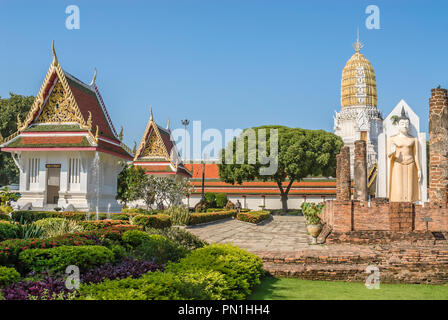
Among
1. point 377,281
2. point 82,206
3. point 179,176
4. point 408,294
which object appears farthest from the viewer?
point 179,176

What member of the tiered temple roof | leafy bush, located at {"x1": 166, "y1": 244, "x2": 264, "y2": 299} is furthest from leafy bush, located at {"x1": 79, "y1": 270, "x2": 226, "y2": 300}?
the tiered temple roof

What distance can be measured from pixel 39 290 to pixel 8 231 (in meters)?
4.54

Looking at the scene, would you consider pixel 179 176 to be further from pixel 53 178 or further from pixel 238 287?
pixel 238 287

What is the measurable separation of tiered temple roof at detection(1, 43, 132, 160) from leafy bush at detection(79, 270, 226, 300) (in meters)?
18.7

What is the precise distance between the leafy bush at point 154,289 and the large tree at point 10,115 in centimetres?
3793

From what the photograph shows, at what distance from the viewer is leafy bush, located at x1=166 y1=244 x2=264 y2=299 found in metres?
6.83

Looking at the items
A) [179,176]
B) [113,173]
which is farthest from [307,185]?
[113,173]

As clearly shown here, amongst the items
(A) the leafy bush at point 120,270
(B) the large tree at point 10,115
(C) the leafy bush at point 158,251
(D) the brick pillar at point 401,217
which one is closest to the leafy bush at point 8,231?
(C) the leafy bush at point 158,251

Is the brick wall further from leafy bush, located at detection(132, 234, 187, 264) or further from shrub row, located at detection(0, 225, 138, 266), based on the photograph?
shrub row, located at detection(0, 225, 138, 266)

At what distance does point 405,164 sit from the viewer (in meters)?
13.0

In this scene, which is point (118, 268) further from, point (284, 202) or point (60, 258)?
point (284, 202)

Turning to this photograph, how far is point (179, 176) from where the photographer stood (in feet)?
122

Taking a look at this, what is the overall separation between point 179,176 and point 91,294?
105ft

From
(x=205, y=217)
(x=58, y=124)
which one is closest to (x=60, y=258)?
(x=205, y=217)
